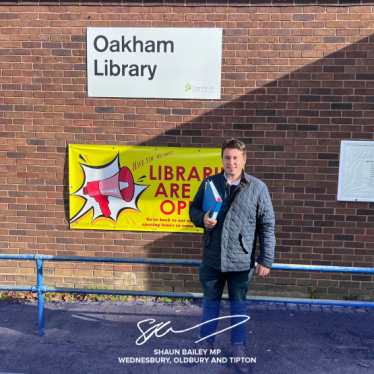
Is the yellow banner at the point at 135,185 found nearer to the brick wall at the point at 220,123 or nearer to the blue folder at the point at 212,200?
the brick wall at the point at 220,123

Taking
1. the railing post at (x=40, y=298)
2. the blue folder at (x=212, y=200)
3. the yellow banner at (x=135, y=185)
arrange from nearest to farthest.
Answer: the blue folder at (x=212, y=200) → the railing post at (x=40, y=298) → the yellow banner at (x=135, y=185)

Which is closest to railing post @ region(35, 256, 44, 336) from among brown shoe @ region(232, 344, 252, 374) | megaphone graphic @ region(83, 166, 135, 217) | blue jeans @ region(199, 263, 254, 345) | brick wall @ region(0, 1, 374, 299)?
Answer: brick wall @ region(0, 1, 374, 299)

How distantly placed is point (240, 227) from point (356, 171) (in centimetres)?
229

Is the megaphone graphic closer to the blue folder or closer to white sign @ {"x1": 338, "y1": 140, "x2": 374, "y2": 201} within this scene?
the blue folder

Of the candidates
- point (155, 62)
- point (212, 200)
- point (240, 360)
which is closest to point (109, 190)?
point (155, 62)

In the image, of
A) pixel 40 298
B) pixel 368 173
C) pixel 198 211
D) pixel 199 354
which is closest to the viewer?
pixel 198 211

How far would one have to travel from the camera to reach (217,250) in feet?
9.99

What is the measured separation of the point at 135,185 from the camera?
4727 mm

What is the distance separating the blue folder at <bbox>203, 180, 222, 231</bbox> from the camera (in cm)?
296

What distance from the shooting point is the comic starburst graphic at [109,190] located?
4.72 m

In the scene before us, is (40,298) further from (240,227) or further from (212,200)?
(240,227)

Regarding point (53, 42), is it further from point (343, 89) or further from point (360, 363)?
point (360, 363)

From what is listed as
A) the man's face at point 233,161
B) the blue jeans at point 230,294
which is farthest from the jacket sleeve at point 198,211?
the blue jeans at point 230,294

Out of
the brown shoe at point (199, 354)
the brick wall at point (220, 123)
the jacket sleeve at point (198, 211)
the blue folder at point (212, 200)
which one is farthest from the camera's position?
the brick wall at point (220, 123)
